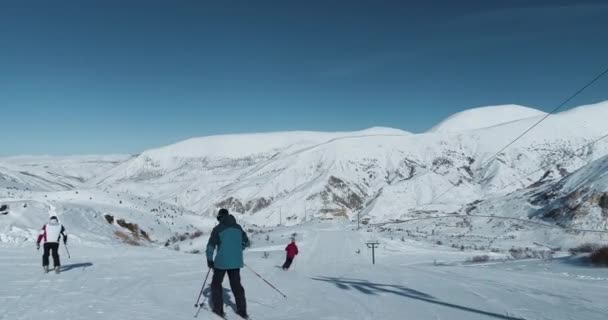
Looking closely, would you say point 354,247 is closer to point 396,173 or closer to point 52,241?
point 52,241

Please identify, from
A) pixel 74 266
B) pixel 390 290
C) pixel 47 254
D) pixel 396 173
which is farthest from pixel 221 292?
pixel 396 173

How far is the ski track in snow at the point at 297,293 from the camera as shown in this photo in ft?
27.8

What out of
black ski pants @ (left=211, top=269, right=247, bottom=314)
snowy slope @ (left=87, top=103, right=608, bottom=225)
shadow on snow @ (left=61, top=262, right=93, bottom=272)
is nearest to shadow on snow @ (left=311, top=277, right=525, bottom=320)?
black ski pants @ (left=211, top=269, right=247, bottom=314)

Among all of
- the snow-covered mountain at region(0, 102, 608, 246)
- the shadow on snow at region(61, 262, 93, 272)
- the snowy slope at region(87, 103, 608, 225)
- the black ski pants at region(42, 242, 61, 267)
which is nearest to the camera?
the black ski pants at region(42, 242, 61, 267)

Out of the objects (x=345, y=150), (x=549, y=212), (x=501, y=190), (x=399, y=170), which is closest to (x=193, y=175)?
(x=345, y=150)

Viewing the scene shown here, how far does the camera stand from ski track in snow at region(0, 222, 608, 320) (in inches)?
334

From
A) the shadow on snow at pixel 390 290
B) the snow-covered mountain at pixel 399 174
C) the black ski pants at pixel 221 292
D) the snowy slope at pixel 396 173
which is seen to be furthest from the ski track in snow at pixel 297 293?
the snowy slope at pixel 396 173

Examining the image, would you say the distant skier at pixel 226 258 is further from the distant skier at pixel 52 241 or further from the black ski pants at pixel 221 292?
the distant skier at pixel 52 241

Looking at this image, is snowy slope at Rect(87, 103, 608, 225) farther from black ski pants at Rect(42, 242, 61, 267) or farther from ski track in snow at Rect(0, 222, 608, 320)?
black ski pants at Rect(42, 242, 61, 267)

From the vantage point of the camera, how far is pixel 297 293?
37.2 ft

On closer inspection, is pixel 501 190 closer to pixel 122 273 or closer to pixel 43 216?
pixel 43 216

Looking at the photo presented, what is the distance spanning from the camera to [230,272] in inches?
331

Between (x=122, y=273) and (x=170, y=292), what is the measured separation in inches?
138

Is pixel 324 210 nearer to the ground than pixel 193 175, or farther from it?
nearer to the ground
